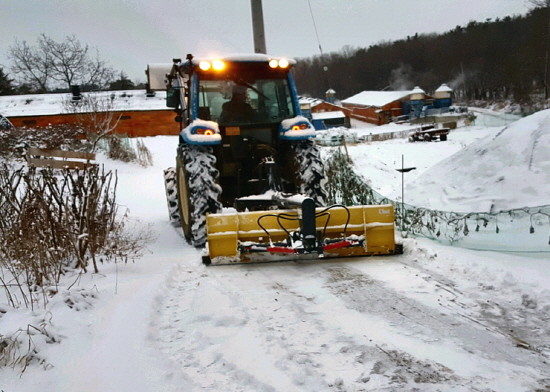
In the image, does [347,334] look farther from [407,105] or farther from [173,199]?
[407,105]

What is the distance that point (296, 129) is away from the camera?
18.9 feet

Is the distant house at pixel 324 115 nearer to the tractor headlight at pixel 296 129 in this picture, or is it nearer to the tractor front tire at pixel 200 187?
the tractor headlight at pixel 296 129

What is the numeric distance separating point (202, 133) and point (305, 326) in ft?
10.0

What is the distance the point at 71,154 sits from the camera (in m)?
5.24

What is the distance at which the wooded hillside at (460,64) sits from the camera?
52997 mm

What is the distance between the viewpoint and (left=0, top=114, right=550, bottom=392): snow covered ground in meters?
2.49

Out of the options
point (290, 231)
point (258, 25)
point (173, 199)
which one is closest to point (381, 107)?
point (258, 25)

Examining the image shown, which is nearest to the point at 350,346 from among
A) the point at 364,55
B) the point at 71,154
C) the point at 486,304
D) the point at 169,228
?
the point at 486,304

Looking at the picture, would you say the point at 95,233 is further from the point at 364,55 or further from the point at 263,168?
the point at 364,55

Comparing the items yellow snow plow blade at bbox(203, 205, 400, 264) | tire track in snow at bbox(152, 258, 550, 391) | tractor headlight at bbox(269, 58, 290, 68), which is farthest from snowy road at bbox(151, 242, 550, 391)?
tractor headlight at bbox(269, 58, 290, 68)

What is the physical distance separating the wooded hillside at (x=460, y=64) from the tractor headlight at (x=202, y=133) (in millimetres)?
45440

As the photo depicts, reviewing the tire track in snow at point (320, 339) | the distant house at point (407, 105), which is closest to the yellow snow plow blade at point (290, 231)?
the tire track in snow at point (320, 339)

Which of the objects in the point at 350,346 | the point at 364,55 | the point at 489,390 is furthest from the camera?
the point at 364,55

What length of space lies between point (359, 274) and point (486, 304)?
3.94 ft
